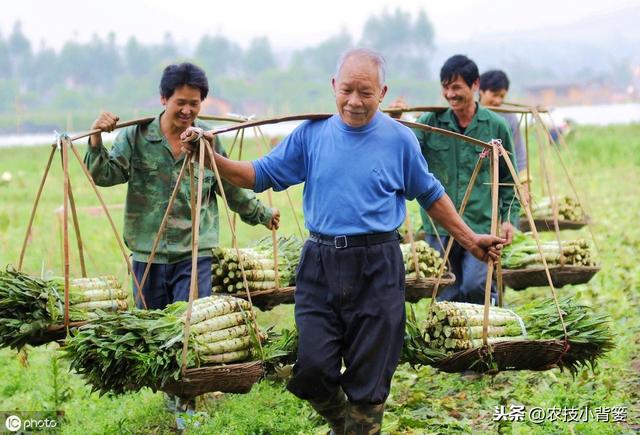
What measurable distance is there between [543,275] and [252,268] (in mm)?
1678

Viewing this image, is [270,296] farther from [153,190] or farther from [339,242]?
[339,242]

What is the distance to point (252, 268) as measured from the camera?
545cm

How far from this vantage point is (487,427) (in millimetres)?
4855

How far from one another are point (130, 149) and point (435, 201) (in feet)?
5.60

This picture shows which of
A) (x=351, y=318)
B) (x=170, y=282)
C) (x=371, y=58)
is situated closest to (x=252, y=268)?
(x=170, y=282)

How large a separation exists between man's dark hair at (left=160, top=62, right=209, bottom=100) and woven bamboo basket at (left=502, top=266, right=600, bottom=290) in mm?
2092

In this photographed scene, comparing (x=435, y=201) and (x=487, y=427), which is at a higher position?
(x=435, y=201)

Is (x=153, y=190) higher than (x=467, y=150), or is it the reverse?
(x=467, y=150)

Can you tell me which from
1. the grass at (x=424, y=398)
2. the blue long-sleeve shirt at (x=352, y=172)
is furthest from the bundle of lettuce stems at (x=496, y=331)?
the blue long-sleeve shirt at (x=352, y=172)

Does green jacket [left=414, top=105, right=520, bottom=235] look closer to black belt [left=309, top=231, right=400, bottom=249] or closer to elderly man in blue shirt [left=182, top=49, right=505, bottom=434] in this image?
elderly man in blue shirt [left=182, top=49, right=505, bottom=434]

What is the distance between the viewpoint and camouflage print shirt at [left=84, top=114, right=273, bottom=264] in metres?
4.75

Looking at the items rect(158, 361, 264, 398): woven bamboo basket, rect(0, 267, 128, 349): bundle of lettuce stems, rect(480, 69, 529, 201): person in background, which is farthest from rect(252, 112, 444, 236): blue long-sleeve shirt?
rect(480, 69, 529, 201): person in background

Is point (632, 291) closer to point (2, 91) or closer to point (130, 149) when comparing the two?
point (130, 149)

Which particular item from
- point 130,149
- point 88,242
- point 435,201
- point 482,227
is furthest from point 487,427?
point 88,242
